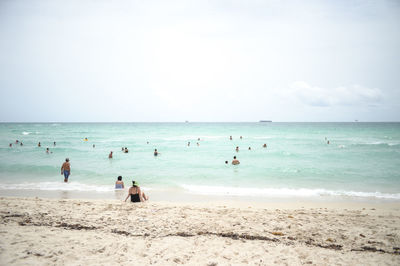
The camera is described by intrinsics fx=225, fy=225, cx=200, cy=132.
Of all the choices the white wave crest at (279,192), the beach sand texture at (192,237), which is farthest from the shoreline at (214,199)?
the beach sand texture at (192,237)

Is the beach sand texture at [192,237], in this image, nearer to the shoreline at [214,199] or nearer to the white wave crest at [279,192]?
the shoreline at [214,199]

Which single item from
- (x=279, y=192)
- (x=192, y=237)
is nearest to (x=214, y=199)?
(x=279, y=192)

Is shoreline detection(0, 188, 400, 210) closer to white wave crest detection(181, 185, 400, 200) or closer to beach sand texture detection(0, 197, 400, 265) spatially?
white wave crest detection(181, 185, 400, 200)

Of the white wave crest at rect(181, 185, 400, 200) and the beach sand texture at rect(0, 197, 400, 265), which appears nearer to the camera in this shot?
the beach sand texture at rect(0, 197, 400, 265)

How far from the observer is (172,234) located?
5.82 metres

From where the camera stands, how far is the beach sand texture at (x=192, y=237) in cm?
471

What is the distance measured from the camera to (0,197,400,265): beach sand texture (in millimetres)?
4715

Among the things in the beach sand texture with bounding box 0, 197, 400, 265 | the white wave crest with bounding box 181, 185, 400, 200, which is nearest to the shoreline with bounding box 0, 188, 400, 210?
the white wave crest with bounding box 181, 185, 400, 200

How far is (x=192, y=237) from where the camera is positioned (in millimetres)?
5680

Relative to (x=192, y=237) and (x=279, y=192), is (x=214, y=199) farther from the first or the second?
(x=192, y=237)

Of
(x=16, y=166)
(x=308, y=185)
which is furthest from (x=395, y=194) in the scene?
(x=16, y=166)

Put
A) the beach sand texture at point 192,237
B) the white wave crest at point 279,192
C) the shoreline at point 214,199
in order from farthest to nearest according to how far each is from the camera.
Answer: the white wave crest at point 279,192
the shoreline at point 214,199
the beach sand texture at point 192,237

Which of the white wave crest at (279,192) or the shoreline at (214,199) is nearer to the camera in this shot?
the shoreline at (214,199)

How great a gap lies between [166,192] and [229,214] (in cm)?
523
